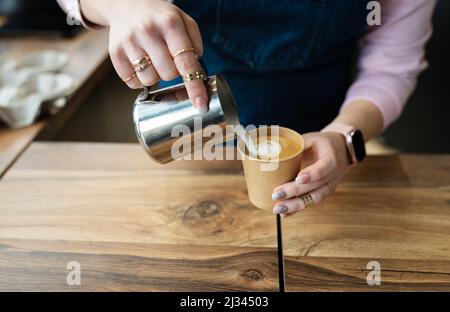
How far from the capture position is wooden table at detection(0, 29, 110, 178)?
1.26 m

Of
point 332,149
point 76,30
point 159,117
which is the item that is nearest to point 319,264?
point 332,149

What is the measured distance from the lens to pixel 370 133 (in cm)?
114

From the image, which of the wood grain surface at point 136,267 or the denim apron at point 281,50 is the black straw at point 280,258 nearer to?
the wood grain surface at point 136,267

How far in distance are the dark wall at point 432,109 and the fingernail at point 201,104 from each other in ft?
5.58

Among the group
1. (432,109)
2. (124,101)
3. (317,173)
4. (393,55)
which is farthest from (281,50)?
(124,101)

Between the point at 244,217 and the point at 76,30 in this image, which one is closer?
the point at 244,217

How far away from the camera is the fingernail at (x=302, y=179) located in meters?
0.86

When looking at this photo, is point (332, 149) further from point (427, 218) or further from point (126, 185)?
point (126, 185)

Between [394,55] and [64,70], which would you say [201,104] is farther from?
[64,70]

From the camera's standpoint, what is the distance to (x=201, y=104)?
783 mm

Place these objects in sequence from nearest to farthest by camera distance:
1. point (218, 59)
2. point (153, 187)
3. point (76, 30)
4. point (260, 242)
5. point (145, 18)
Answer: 1. point (145, 18)
2. point (260, 242)
3. point (153, 187)
4. point (218, 59)
5. point (76, 30)

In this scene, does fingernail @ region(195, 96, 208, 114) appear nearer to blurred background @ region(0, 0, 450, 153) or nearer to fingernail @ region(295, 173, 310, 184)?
fingernail @ region(295, 173, 310, 184)
